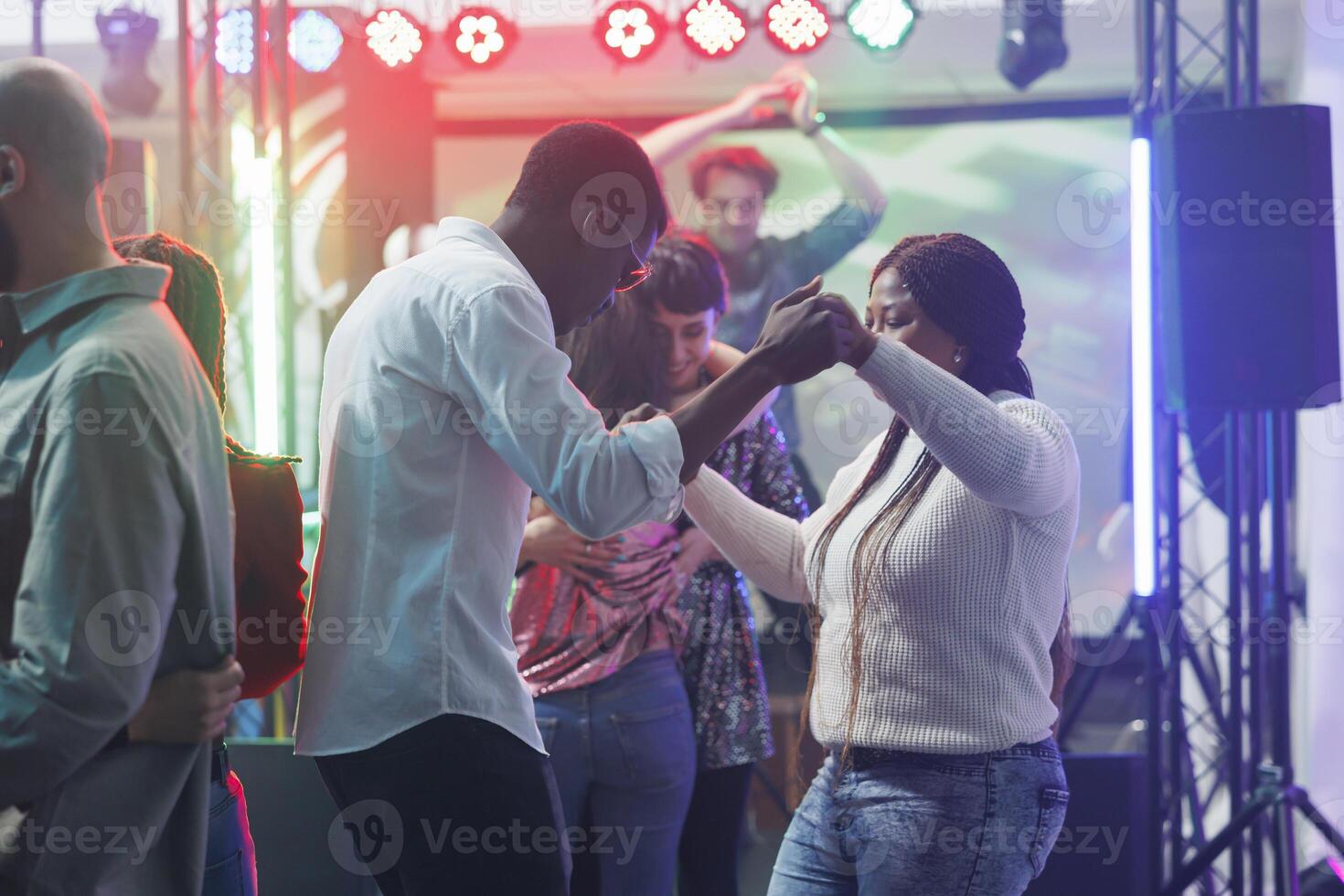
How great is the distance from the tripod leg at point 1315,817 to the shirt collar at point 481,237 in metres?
2.59

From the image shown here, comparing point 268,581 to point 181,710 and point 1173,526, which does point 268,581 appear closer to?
point 181,710

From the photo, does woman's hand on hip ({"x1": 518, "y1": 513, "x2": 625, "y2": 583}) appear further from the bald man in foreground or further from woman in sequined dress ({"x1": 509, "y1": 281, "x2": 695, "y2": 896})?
the bald man in foreground

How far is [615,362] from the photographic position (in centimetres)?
224

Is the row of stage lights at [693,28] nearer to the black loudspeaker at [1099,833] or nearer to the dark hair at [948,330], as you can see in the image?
the black loudspeaker at [1099,833]

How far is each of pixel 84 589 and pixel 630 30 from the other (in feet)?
14.7

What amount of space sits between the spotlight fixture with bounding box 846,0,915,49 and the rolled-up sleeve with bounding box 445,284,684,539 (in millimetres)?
4082

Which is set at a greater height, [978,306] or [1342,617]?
[978,306]

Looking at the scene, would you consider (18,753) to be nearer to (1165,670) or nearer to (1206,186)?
(1206,186)

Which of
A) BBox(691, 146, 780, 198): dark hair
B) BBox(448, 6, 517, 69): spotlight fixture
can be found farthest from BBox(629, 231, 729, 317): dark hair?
BBox(691, 146, 780, 198): dark hair

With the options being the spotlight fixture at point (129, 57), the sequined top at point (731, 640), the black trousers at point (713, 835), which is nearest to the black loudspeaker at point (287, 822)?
the black trousers at point (713, 835)

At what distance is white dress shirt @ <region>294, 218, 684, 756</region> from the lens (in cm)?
124

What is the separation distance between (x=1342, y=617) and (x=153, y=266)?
3.91 metres

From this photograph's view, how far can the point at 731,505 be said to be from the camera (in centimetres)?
190

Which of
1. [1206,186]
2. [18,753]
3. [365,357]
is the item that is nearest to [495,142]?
[1206,186]
